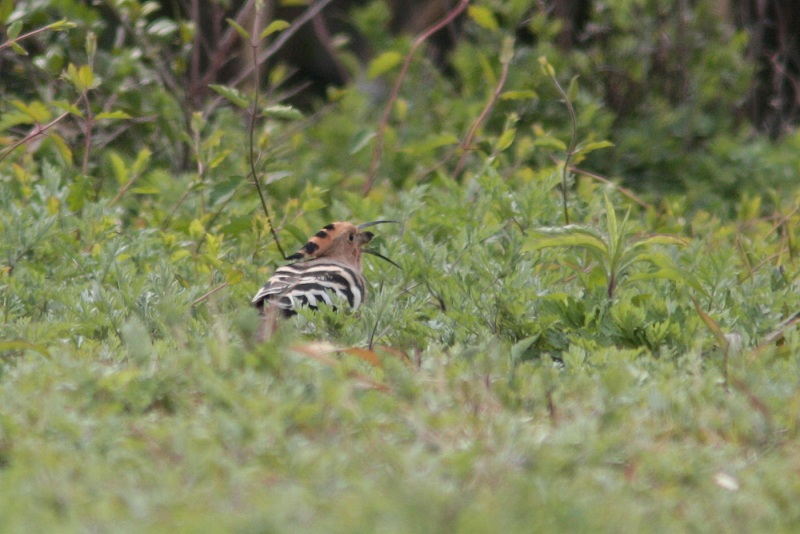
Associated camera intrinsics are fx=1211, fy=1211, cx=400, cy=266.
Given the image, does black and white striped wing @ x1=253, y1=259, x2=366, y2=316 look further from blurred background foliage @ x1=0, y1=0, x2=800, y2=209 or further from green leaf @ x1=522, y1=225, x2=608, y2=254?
blurred background foliage @ x1=0, y1=0, x2=800, y2=209

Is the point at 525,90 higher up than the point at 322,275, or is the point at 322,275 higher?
the point at 322,275

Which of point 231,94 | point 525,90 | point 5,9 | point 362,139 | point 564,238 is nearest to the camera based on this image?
point 564,238

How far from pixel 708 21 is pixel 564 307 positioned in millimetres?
5437

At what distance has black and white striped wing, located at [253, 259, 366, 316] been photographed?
13.9 feet

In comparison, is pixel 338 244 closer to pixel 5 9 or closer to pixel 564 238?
pixel 564 238

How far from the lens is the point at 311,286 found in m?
4.36

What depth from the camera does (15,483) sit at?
242cm

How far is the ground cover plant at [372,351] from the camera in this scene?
243cm

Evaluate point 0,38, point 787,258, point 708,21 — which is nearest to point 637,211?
point 787,258

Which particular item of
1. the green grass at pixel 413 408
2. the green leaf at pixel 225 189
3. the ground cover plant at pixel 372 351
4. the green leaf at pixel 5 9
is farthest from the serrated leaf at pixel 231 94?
the green leaf at pixel 5 9

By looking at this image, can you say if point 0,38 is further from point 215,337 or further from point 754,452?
point 754,452

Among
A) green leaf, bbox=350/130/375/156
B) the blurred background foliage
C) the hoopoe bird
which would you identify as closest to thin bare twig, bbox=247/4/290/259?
the hoopoe bird

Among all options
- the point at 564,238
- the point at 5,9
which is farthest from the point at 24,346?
the point at 5,9

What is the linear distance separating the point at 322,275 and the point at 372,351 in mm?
978
